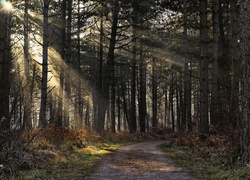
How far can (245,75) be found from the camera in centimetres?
767

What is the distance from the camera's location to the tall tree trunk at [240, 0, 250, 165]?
24.8ft

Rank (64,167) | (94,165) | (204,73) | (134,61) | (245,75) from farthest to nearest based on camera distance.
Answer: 1. (134,61)
2. (204,73)
3. (94,165)
4. (64,167)
5. (245,75)

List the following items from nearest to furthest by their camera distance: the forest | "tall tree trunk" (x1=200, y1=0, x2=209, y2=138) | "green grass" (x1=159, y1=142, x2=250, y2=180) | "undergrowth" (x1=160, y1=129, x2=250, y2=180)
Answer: "green grass" (x1=159, y1=142, x2=250, y2=180), "undergrowth" (x1=160, y1=129, x2=250, y2=180), the forest, "tall tree trunk" (x1=200, y1=0, x2=209, y2=138)

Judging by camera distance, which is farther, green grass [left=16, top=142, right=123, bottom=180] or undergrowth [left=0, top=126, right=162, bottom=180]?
green grass [left=16, top=142, right=123, bottom=180]

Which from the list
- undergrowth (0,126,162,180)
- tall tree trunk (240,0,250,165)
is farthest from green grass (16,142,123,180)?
tall tree trunk (240,0,250,165)

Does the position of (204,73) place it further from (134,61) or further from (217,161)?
(134,61)

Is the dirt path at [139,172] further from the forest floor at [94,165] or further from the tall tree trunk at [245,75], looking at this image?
the tall tree trunk at [245,75]

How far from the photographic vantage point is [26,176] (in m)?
7.02

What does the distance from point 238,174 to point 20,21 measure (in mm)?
21333

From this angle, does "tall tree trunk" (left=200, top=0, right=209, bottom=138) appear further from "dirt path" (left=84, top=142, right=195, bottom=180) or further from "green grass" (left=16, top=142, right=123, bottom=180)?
"green grass" (left=16, top=142, right=123, bottom=180)

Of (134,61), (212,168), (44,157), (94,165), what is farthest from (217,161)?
(134,61)

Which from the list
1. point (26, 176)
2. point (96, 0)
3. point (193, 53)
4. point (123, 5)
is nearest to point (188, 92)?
point (193, 53)

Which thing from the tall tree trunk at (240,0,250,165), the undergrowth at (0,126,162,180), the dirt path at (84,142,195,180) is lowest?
the dirt path at (84,142,195,180)

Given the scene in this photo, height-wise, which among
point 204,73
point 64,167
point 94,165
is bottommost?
point 94,165
